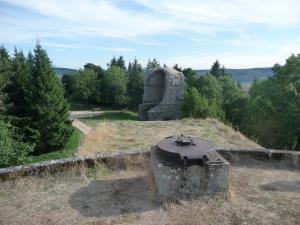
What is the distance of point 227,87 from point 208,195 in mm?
39221

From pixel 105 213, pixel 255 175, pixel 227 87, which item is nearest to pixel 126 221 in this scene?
pixel 105 213

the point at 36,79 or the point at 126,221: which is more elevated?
the point at 36,79

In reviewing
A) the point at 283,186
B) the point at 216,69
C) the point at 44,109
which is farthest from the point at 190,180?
the point at 216,69

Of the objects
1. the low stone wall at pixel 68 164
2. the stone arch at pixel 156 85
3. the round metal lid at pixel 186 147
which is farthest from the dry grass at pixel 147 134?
the stone arch at pixel 156 85

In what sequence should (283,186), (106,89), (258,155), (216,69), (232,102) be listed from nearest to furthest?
(283,186) < (258,155) < (232,102) < (106,89) < (216,69)

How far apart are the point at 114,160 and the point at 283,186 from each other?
3.37 meters

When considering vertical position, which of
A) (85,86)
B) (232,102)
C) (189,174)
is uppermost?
(85,86)

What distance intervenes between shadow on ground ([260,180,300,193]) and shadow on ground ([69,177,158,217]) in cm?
224

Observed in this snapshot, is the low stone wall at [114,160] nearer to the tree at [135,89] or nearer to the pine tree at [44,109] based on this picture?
the pine tree at [44,109]

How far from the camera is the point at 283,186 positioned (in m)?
6.44

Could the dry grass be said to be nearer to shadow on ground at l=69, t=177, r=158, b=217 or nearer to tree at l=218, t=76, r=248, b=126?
shadow on ground at l=69, t=177, r=158, b=217

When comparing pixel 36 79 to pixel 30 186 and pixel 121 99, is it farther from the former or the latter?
pixel 121 99

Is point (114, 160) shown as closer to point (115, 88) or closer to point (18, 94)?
point (18, 94)

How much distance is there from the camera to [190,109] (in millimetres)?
25953
